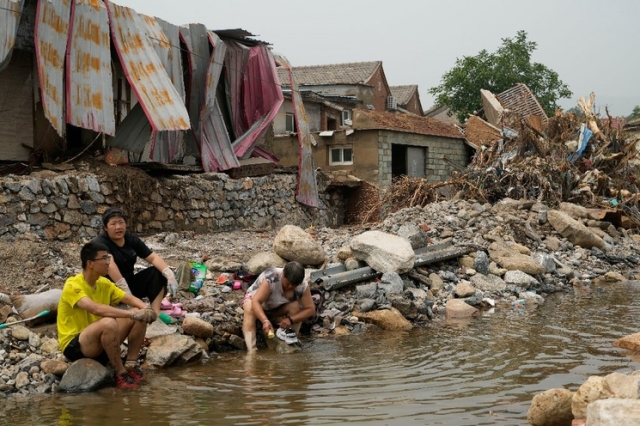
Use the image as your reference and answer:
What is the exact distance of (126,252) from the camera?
7.57 metres

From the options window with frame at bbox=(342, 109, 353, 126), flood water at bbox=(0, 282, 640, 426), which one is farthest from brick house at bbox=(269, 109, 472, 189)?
flood water at bbox=(0, 282, 640, 426)

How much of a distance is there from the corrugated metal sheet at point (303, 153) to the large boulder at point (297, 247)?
7806 mm

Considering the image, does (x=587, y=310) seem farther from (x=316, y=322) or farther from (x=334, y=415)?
(x=334, y=415)

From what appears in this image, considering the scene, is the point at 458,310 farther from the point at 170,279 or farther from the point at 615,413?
the point at 615,413

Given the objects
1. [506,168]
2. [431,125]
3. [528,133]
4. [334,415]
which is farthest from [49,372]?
[431,125]

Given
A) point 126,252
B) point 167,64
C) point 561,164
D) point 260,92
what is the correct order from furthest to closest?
1. point 561,164
2. point 260,92
3. point 167,64
4. point 126,252

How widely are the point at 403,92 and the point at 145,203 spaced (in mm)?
32414

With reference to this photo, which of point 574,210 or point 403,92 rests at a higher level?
point 403,92

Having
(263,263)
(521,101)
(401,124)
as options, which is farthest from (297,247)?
(521,101)

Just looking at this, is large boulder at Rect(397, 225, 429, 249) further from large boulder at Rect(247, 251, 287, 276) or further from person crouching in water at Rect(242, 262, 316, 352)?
person crouching in water at Rect(242, 262, 316, 352)

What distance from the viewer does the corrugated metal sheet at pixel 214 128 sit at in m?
16.0

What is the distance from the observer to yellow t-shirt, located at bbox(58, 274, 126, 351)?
6352 millimetres

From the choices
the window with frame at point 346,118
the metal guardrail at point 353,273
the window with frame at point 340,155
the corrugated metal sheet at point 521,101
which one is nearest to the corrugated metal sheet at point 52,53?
the metal guardrail at point 353,273

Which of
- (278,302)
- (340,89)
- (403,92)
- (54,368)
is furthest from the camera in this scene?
(403,92)
